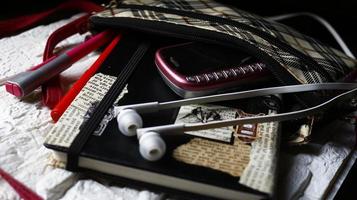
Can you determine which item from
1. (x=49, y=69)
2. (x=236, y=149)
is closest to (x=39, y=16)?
(x=49, y=69)

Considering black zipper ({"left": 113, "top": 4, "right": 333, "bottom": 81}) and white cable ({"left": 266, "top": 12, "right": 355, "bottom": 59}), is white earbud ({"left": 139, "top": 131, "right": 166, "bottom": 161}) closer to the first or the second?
black zipper ({"left": 113, "top": 4, "right": 333, "bottom": 81})

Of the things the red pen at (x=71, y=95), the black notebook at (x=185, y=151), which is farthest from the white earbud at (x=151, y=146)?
the red pen at (x=71, y=95)

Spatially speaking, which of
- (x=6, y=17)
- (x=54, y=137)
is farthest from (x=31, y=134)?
(x=6, y=17)

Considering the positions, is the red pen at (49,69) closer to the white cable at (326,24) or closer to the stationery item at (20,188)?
the stationery item at (20,188)

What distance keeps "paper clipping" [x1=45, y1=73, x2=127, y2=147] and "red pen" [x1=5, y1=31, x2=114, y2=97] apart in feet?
0.20

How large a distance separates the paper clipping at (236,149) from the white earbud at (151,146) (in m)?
0.02

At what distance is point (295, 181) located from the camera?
0.42 meters

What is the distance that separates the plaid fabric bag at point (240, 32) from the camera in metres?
0.46

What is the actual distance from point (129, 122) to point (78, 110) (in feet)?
0.21

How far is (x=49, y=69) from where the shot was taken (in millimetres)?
495

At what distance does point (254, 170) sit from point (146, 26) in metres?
0.23

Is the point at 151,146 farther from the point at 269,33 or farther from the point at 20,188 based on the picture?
the point at 269,33

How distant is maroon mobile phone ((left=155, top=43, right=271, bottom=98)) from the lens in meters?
0.45

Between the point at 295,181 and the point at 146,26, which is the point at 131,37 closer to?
the point at 146,26
